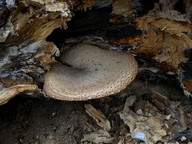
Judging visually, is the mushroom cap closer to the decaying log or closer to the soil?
the decaying log

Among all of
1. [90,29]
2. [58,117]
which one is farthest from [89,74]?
[58,117]

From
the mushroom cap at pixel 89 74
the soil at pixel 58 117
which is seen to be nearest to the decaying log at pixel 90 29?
the mushroom cap at pixel 89 74

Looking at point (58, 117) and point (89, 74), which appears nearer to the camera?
point (89, 74)

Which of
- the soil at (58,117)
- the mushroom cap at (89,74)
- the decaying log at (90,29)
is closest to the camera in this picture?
the decaying log at (90,29)

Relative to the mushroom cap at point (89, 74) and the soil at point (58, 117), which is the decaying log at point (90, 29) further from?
the soil at point (58, 117)

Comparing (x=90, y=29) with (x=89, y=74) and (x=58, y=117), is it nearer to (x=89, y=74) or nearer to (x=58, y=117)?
(x=89, y=74)

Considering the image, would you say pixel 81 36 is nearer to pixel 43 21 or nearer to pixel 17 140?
pixel 43 21
